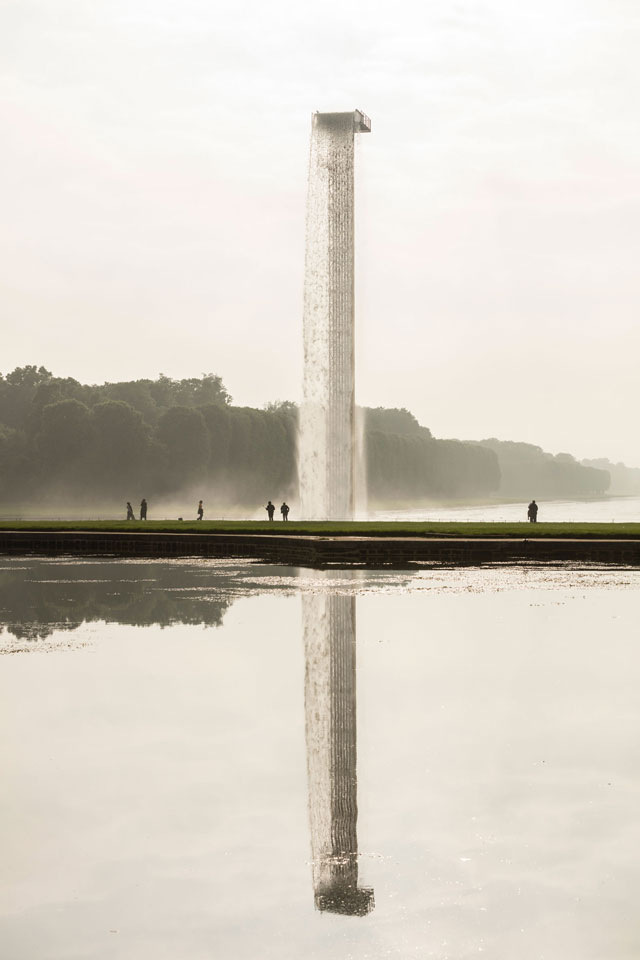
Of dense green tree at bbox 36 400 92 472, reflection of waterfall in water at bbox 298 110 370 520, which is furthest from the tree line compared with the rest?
reflection of waterfall in water at bbox 298 110 370 520

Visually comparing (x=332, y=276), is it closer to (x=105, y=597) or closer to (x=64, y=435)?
(x=105, y=597)

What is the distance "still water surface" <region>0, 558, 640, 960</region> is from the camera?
538cm

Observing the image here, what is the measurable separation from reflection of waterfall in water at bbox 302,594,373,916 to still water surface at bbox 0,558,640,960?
0.08ft

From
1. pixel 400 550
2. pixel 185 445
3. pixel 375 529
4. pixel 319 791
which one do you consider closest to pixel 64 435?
pixel 185 445

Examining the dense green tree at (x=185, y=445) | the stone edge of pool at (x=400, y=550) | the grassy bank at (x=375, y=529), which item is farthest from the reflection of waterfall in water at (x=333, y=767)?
the dense green tree at (x=185, y=445)

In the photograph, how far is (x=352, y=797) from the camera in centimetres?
729

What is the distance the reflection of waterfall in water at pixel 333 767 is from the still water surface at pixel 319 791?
23 mm

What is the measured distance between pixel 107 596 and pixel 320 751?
1072 cm

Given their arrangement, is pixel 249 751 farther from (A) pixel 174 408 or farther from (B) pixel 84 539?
(A) pixel 174 408

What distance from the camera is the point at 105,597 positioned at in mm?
18609

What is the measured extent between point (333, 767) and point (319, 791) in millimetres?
561

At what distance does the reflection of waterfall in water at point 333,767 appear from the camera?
5.90 metres

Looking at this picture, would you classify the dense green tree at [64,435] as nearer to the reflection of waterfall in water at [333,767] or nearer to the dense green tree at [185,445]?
the dense green tree at [185,445]

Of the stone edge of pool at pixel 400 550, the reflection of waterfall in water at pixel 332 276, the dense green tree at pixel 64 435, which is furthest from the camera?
the dense green tree at pixel 64 435
